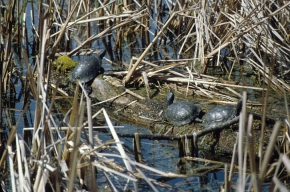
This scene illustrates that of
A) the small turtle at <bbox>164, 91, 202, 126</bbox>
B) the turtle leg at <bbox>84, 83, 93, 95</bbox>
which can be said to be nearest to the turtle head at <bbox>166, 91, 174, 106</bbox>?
the small turtle at <bbox>164, 91, 202, 126</bbox>

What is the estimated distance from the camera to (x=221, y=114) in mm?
4785

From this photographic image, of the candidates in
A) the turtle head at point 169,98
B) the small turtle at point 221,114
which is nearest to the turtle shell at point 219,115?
the small turtle at point 221,114

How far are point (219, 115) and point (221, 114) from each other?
2 cm

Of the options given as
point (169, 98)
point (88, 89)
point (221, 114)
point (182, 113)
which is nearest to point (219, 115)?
point (221, 114)

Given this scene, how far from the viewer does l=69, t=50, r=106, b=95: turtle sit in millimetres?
6004

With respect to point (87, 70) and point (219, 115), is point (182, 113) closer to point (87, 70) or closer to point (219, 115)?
point (219, 115)

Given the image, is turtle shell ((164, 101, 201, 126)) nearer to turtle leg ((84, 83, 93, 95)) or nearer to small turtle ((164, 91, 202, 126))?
small turtle ((164, 91, 202, 126))

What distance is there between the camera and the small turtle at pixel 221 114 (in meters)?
4.76

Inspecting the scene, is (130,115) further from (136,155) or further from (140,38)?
(140,38)

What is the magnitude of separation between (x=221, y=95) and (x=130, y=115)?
93cm

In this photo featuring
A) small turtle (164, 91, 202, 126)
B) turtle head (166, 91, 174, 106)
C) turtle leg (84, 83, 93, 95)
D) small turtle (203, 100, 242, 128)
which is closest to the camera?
small turtle (203, 100, 242, 128)

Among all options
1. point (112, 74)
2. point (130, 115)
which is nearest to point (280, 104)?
point (130, 115)

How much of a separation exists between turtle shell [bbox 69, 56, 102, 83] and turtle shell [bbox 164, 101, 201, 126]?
125cm

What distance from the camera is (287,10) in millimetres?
5707
